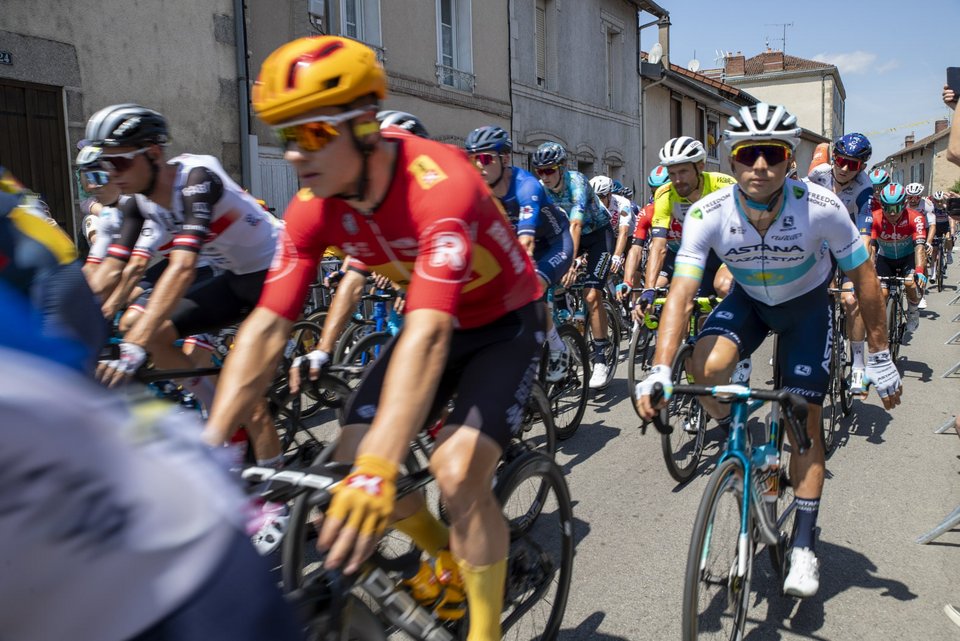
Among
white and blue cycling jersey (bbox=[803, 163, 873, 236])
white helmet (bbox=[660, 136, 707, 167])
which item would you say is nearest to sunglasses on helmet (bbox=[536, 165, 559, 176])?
white helmet (bbox=[660, 136, 707, 167])

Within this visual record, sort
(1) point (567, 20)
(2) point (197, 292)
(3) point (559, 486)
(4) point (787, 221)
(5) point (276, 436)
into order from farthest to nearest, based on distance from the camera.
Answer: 1. (1) point (567, 20)
2. (2) point (197, 292)
3. (5) point (276, 436)
4. (4) point (787, 221)
5. (3) point (559, 486)

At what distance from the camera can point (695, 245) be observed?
12.0 ft

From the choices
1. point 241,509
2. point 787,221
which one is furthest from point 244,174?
point 241,509

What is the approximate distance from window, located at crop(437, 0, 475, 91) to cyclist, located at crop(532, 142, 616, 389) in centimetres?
962

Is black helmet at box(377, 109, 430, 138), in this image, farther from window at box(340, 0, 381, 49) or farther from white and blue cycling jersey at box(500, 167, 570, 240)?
window at box(340, 0, 381, 49)

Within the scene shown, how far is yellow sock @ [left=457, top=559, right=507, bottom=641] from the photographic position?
2523 mm

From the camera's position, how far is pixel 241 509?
3.36 ft

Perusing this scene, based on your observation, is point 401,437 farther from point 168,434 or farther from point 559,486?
point 559,486

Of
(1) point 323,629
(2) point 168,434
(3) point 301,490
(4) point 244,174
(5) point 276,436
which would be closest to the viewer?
(2) point 168,434

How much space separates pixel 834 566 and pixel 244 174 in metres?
10.4

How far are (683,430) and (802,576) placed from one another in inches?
89.5

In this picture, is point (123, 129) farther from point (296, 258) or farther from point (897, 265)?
point (897, 265)

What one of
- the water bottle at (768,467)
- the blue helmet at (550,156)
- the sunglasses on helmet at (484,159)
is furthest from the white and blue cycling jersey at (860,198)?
the water bottle at (768,467)

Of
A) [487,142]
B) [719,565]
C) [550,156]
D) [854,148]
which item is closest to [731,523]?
[719,565]
